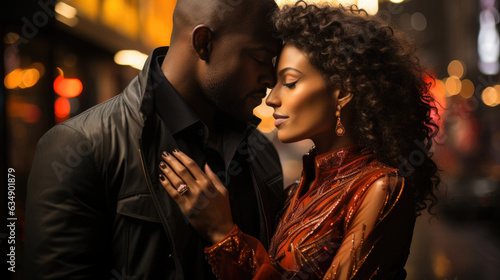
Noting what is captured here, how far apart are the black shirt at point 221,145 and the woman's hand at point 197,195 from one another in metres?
0.23

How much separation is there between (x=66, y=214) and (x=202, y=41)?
1107 mm

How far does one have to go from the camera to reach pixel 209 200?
2273mm

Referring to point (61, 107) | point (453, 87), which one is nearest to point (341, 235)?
point (61, 107)

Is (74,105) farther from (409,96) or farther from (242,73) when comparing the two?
(409,96)

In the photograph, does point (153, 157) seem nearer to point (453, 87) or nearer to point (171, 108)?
point (171, 108)

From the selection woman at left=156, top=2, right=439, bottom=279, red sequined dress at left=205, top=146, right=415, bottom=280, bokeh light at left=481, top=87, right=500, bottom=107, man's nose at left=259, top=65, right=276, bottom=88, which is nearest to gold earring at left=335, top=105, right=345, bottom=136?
woman at left=156, top=2, right=439, bottom=279

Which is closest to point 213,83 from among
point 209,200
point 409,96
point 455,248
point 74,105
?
point 209,200

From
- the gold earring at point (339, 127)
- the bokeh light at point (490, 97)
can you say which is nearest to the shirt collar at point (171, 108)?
the gold earring at point (339, 127)

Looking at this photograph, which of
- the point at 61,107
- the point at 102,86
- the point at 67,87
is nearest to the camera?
the point at 61,107

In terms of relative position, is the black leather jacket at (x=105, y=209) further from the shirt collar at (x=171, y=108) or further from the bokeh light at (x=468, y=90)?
the bokeh light at (x=468, y=90)

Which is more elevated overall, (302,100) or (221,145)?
(302,100)

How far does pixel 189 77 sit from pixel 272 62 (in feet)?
1.54

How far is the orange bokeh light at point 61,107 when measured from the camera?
17.4ft

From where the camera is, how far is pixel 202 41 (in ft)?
8.30
